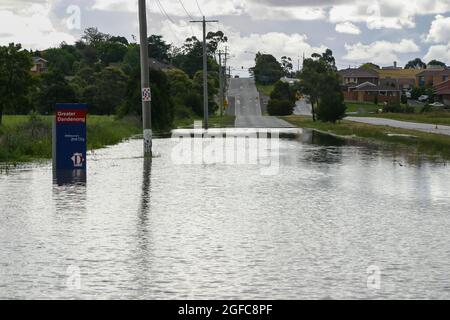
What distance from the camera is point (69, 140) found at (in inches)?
890

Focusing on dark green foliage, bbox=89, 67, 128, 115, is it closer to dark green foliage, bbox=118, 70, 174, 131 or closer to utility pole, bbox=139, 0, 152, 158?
dark green foliage, bbox=118, 70, 174, 131

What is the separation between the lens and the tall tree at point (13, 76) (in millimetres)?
68125

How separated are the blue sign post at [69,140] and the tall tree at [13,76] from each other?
46762 millimetres

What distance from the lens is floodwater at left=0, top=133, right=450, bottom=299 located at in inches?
345

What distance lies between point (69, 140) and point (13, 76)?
156ft

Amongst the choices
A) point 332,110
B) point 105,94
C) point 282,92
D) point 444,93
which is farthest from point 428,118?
point 444,93

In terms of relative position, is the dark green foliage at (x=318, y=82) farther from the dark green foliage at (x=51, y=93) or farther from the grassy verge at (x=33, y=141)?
→ the grassy verge at (x=33, y=141)

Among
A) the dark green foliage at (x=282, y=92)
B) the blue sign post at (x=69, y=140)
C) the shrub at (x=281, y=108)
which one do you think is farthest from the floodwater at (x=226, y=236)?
the dark green foliage at (x=282, y=92)

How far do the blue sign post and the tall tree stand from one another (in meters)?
46.8

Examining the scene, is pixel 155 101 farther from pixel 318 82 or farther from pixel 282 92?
pixel 282 92
